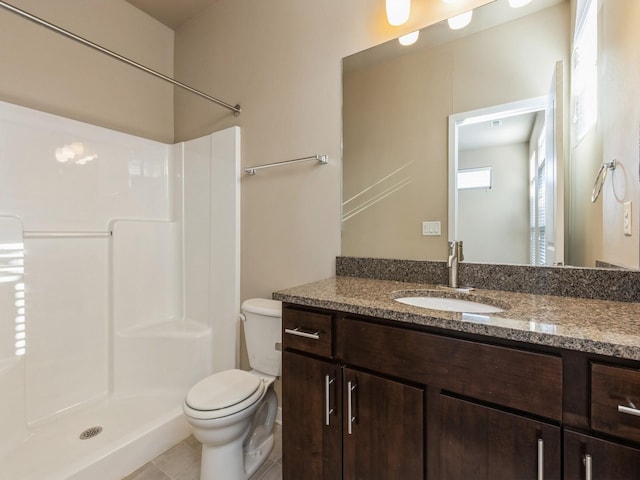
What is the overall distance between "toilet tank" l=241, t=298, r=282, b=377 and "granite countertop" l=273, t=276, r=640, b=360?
44 centimetres

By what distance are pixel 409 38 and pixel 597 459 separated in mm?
1666

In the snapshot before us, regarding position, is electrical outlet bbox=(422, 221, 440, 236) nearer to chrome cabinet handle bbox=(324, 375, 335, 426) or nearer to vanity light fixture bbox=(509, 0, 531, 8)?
chrome cabinet handle bbox=(324, 375, 335, 426)

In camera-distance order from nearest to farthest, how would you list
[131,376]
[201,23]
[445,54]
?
[445,54]
[131,376]
[201,23]

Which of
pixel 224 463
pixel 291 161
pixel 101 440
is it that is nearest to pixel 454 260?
pixel 291 161

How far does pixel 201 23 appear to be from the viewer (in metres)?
2.31

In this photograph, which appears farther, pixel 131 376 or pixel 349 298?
pixel 131 376

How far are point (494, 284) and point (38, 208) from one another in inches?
94.9

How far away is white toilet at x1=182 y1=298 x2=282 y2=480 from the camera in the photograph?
4.31 ft

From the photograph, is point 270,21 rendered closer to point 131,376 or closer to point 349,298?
point 349,298

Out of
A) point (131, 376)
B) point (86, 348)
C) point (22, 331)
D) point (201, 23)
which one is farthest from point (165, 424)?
point (201, 23)

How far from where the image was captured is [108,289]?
6.66 feet

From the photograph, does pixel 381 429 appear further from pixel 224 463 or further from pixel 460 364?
pixel 224 463

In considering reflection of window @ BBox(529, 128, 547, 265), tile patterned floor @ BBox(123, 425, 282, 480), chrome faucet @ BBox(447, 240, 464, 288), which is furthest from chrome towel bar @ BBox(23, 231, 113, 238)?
reflection of window @ BBox(529, 128, 547, 265)

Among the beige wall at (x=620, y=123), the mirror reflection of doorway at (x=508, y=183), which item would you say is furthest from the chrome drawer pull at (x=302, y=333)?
the beige wall at (x=620, y=123)
